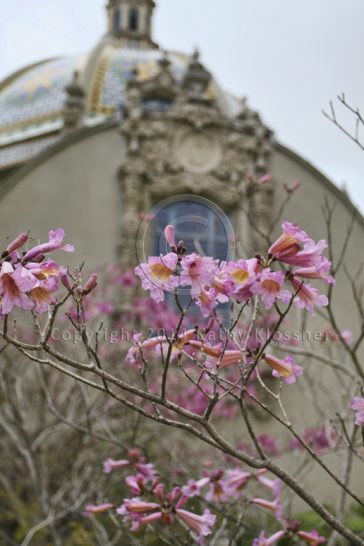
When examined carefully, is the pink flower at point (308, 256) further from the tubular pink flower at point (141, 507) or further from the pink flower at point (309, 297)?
the tubular pink flower at point (141, 507)

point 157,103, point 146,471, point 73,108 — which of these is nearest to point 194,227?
point 157,103

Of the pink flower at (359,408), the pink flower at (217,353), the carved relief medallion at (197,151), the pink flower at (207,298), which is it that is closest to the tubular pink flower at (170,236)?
the pink flower at (207,298)

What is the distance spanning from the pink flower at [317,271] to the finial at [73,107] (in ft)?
65.8

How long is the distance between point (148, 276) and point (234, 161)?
44.7 ft

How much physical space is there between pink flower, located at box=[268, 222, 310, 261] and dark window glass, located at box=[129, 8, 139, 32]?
34.5m

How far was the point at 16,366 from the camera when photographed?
37.7ft

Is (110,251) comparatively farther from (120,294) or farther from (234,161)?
(234,161)

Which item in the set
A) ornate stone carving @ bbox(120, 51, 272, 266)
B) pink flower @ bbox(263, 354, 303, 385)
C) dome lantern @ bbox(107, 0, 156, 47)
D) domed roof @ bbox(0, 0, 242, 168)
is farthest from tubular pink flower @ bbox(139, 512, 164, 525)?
dome lantern @ bbox(107, 0, 156, 47)

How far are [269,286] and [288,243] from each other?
166 mm

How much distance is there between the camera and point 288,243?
2.61 m

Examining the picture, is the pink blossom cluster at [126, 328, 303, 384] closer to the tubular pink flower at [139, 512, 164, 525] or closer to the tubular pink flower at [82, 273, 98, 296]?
the tubular pink flower at [82, 273, 98, 296]

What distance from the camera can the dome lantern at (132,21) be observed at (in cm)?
3450

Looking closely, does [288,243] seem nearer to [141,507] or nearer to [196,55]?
[141,507]

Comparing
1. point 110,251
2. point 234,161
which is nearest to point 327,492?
point 110,251
